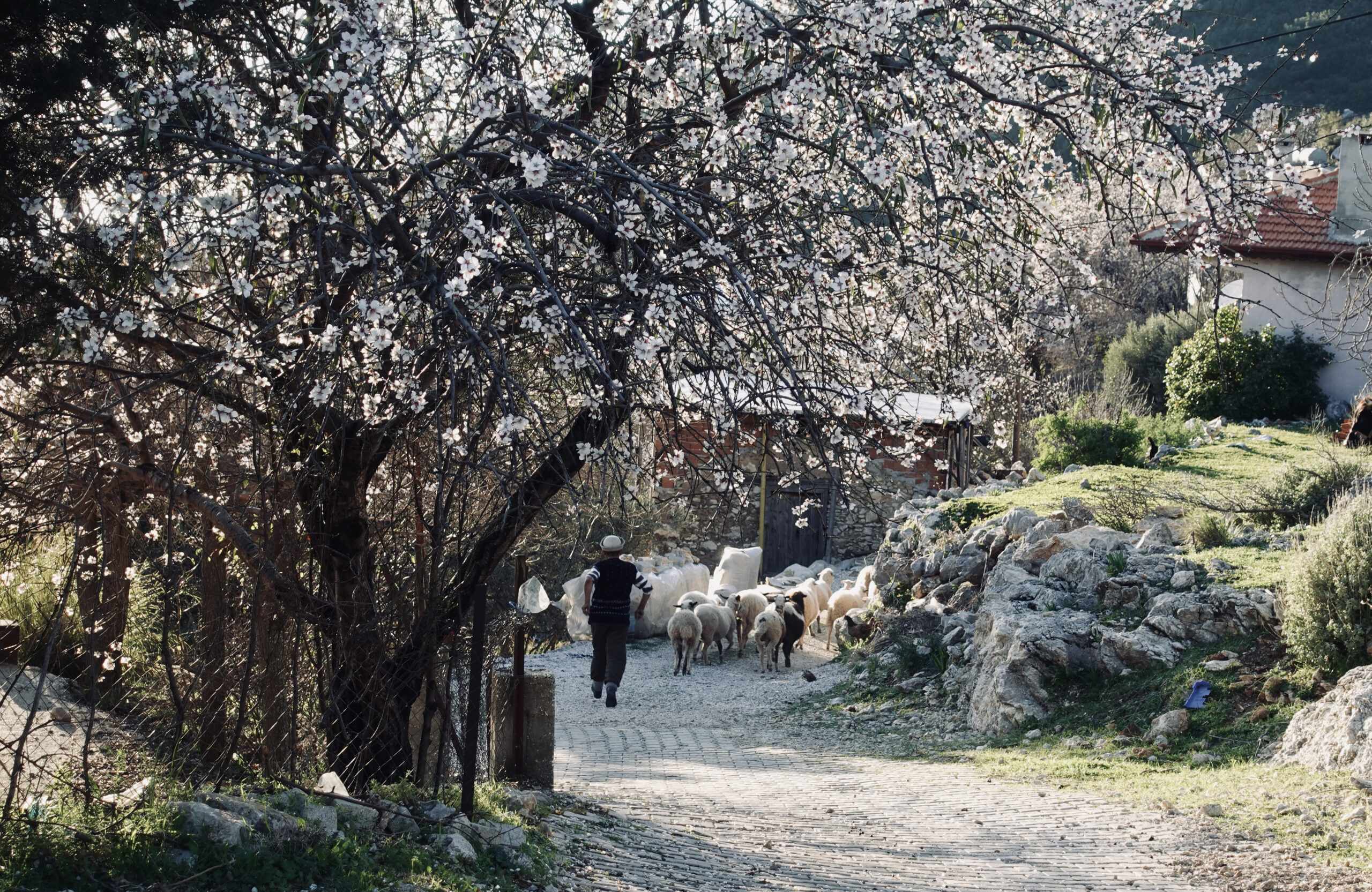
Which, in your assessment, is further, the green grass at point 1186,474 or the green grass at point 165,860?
the green grass at point 1186,474

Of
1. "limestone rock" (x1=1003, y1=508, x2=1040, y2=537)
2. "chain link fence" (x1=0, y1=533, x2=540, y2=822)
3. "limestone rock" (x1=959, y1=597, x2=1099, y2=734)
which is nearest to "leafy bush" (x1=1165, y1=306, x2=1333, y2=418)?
"limestone rock" (x1=1003, y1=508, x2=1040, y2=537)

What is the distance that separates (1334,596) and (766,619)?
8.20m

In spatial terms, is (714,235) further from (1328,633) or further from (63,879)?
(1328,633)

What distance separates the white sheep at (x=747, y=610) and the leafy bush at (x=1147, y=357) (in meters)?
14.2

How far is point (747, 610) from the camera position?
16.6 m

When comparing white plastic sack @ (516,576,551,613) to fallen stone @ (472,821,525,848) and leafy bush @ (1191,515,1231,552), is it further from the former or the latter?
leafy bush @ (1191,515,1231,552)

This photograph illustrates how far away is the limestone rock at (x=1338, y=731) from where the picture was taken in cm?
692

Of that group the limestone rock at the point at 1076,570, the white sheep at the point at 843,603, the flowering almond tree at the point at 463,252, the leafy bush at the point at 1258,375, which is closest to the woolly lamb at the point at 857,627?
the white sheep at the point at 843,603

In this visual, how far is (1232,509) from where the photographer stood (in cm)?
1206

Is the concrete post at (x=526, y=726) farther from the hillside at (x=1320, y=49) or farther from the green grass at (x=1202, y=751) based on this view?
the hillside at (x=1320, y=49)

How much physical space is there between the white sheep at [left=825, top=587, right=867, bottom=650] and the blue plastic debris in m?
8.21

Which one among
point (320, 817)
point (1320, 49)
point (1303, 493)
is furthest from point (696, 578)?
point (1320, 49)

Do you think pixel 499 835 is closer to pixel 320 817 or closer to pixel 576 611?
pixel 320 817

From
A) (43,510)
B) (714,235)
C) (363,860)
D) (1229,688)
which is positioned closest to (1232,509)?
(1229,688)
